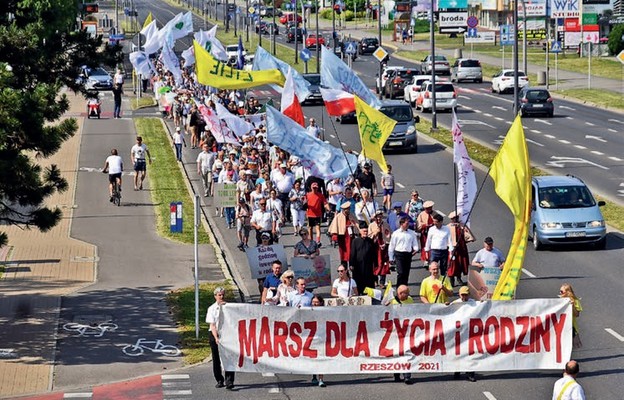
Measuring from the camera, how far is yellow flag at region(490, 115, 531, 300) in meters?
20.4

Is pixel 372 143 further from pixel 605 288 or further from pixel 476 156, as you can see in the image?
pixel 476 156

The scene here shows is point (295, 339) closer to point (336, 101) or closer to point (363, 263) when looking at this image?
point (363, 263)

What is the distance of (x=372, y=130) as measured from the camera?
28.1 metres

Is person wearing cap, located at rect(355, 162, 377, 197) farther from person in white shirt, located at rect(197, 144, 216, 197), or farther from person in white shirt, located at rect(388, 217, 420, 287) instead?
person in white shirt, located at rect(388, 217, 420, 287)

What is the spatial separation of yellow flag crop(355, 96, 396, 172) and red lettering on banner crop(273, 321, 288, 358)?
805 centimetres

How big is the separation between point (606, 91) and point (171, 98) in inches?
946

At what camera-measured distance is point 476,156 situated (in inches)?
1833

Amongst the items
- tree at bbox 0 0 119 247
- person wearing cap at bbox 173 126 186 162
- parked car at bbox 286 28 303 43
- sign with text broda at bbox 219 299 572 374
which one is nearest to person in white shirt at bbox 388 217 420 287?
sign with text broda at bbox 219 299 572 374

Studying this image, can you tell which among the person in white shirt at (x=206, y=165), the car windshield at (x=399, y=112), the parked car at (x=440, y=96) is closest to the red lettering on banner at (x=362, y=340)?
the person in white shirt at (x=206, y=165)

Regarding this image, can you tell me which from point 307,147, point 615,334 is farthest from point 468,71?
point 615,334

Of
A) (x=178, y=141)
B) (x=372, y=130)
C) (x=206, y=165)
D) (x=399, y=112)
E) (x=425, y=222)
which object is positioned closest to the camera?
(x=372, y=130)

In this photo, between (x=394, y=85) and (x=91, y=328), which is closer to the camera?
(x=91, y=328)

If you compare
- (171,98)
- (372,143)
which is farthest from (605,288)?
(171,98)

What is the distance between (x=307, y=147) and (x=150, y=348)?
8552 millimetres
